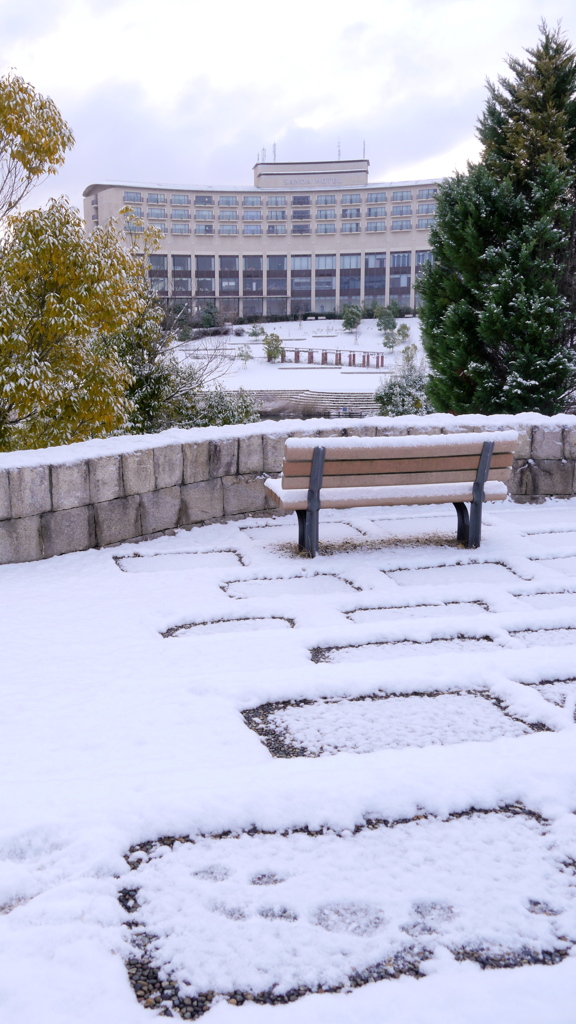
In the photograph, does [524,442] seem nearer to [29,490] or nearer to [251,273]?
[29,490]

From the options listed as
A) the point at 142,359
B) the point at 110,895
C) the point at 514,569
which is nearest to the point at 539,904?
the point at 110,895

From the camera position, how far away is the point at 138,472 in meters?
5.76

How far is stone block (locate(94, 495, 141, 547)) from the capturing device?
5609 mm

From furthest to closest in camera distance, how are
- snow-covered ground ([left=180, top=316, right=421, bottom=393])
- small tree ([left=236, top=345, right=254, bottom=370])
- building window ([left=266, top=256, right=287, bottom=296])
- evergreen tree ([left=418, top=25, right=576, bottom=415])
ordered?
building window ([left=266, top=256, right=287, bottom=296]), small tree ([left=236, top=345, right=254, bottom=370]), snow-covered ground ([left=180, top=316, right=421, bottom=393]), evergreen tree ([left=418, top=25, right=576, bottom=415])

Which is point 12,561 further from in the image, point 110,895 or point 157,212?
point 157,212

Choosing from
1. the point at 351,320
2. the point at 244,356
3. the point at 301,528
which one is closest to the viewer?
the point at 301,528

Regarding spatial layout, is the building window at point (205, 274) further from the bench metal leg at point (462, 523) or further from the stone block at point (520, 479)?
the bench metal leg at point (462, 523)

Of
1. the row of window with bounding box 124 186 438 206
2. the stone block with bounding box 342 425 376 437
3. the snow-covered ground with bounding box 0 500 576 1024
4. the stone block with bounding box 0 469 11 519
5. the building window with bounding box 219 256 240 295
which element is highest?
→ the row of window with bounding box 124 186 438 206

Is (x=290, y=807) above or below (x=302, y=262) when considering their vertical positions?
below

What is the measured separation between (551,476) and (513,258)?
15.5 ft

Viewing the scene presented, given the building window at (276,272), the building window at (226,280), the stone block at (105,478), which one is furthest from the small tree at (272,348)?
the building window at (276,272)

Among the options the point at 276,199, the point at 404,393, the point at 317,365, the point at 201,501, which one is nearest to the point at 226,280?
the point at 276,199

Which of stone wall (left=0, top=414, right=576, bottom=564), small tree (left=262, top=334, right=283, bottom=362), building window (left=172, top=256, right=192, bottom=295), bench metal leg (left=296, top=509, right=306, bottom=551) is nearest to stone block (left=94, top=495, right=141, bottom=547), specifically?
stone wall (left=0, top=414, right=576, bottom=564)

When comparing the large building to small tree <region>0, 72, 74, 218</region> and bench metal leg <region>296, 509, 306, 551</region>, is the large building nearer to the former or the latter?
small tree <region>0, 72, 74, 218</region>
